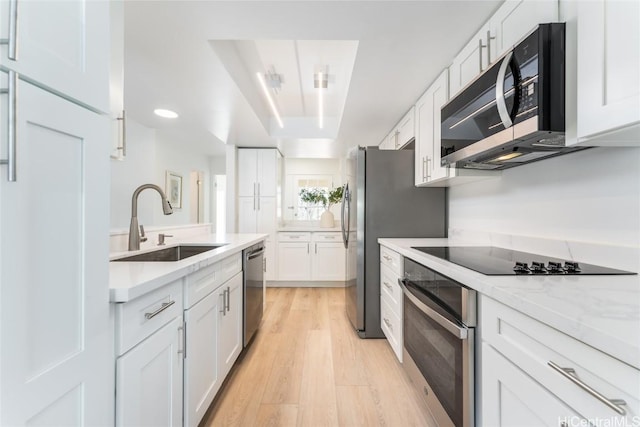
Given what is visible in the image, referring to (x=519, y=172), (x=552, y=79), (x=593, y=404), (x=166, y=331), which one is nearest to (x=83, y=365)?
(x=166, y=331)

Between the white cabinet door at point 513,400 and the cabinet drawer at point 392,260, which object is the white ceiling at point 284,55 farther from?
the white cabinet door at point 513,400

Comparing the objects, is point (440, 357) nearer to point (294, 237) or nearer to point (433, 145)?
point (433, 145)

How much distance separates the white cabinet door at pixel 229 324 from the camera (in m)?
1.71

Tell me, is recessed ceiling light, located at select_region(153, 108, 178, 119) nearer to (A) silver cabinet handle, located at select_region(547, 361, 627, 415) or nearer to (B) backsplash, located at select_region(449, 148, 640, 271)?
(B) backsplash, located at select_region(449, 148, 640, 271)

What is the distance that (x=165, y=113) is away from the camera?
2.87 m

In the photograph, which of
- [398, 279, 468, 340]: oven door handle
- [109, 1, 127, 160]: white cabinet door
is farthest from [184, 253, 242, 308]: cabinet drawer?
→ [398, 279, 468, 340]: oven door handle

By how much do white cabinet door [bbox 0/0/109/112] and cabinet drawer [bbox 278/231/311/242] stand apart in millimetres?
3687

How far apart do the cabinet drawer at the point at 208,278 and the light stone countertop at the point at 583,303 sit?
3.88 ft

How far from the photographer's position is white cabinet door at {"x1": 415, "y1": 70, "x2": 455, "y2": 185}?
2016mm

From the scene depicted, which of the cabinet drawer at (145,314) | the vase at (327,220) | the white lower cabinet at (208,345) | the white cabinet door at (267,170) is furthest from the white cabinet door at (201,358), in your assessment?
the vase at (327,220)

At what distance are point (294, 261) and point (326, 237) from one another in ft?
2.07

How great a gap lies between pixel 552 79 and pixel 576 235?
720 mm

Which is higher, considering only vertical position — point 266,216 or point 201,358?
point 266,216

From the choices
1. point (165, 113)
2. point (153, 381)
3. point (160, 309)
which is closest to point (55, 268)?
point (160, 309)
